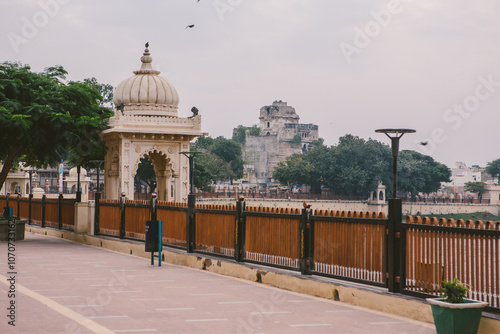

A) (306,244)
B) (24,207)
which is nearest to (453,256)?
(306,244)

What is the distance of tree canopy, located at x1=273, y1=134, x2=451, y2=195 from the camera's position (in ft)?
352

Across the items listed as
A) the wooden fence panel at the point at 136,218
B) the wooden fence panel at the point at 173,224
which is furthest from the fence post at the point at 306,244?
the wooden fence panel at the point at 136,218

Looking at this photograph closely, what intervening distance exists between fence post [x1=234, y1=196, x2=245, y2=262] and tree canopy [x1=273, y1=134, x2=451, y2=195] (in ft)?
303

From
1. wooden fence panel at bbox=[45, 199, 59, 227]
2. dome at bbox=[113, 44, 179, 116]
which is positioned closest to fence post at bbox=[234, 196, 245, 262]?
wooden fence panel at bbox=[45, 199, 59, 227]

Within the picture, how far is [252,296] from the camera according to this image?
11758 mm

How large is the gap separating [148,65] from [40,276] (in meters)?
20.5

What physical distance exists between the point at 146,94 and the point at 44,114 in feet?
31.2

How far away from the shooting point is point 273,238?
1369 centimetres

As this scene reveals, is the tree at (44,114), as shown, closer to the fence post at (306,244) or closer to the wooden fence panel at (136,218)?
the wooden fence panel at (136,218)

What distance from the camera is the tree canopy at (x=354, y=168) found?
352 feet

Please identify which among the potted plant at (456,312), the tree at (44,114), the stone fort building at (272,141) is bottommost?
the potted plant at (456,312)

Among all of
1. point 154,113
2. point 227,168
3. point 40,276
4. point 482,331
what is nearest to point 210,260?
point 40,276

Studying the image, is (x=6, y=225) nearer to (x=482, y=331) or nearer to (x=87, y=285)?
(x=87, y=285)

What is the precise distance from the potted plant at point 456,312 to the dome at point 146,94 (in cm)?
2572
